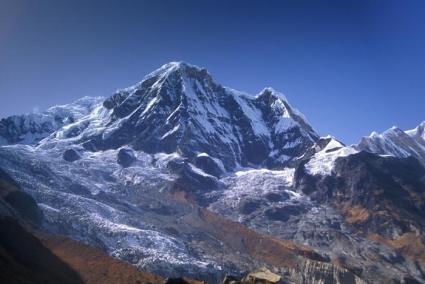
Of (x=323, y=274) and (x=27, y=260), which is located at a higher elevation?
(x=323, y=274)

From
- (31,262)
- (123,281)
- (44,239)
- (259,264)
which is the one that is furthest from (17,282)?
(259,264)

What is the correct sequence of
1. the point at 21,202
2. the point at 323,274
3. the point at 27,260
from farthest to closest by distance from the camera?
the point at 323,274, the point at 21,202, the point at 27,260

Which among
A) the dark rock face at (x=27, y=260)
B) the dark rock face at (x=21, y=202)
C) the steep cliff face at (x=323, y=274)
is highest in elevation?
the steep cliff face at (x=323, y=274)

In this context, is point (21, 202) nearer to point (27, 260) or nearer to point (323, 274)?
point (27, 260)

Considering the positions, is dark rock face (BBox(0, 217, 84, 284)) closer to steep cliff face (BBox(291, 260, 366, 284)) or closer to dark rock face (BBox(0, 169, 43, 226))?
dark rock face (BBox(0, 169, 43, 226))

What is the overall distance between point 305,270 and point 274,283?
133 m

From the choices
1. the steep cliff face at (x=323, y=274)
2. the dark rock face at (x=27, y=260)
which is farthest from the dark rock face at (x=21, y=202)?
the steep cliff face at (x=323, y=274)

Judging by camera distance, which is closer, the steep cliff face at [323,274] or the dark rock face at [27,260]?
the dark rock face at [27,260]

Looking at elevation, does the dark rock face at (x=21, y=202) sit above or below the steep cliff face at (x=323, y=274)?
below

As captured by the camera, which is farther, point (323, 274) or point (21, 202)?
point (323, 274)

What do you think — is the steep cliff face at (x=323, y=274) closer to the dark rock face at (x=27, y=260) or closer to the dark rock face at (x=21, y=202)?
the dark rock face at (x=21, y=202)

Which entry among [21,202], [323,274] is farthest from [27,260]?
Answer: [323,274]

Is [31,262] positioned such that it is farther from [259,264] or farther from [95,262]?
[259,264]

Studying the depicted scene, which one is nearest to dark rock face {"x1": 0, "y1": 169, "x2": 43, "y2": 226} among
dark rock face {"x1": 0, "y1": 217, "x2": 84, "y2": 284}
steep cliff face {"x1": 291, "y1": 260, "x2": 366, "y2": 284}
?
dark rock face {"x1": 0, "y1": 217, "x2": 84, "y2": 284}
